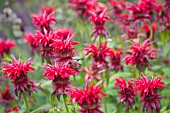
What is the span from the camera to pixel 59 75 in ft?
6.73

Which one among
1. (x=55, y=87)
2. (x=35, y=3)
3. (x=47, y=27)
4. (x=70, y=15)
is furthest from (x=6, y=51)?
(x=35, y=3)

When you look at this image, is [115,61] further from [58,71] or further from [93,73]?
[58,71]

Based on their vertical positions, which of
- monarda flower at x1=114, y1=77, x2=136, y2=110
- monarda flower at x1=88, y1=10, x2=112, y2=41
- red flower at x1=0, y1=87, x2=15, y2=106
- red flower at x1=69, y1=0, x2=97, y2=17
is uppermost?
red flower at x1=69, y1=0, x2=97, y2=17

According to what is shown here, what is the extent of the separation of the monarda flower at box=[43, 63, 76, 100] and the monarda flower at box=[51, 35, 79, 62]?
3.2 inches

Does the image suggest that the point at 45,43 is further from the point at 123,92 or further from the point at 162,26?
the point at 162,26

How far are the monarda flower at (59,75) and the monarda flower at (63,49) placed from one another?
3.2 inches

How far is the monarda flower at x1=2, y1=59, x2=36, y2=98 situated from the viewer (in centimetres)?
216

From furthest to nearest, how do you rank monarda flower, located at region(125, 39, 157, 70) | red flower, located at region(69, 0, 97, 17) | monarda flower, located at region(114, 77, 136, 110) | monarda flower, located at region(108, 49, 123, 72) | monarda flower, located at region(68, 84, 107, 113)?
red flower, located at region(69, 0, 97, 17)
monarda flower, located at region(108, 49, 123, 72)
monarda flower, located at region(125, 39, 157, 70)
monarda flower, located at region(114, 77, 136, 110)
monarda flower, located at region(68, 84, 107, 113)

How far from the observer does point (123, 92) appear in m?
2.11

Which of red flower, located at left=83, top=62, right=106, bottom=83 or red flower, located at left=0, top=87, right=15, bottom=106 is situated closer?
red flower, located at left=83, top=62, right=106, bottom=83

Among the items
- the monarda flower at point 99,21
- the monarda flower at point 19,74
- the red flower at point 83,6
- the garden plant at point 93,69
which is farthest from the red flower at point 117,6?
the monarda flower at point 19,74

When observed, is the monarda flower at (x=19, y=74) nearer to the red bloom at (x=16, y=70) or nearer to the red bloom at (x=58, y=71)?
the red bloom at (x=16, y=70)

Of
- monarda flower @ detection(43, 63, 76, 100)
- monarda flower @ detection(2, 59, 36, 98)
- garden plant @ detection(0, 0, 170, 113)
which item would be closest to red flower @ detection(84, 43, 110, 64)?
garden plant @ detection(0, 0, 170, 113)

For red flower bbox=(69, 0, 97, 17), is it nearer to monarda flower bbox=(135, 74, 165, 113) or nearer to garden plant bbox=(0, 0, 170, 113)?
garden plant bbox=(0, 0, 170, 113)
